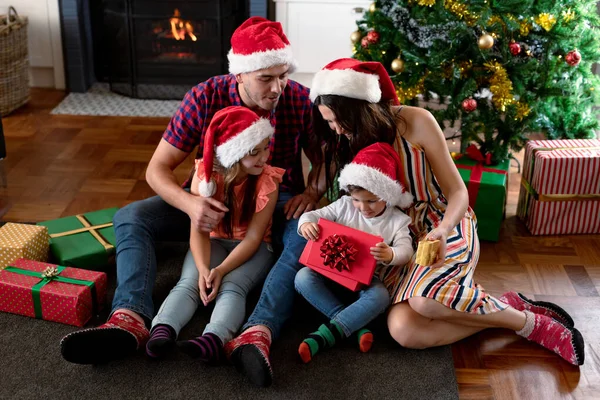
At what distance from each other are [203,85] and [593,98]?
1544 millimetres

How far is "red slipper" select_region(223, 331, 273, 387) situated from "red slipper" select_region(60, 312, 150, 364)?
0.80 feet

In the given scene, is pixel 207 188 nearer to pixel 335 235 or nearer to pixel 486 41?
pixel 335 235

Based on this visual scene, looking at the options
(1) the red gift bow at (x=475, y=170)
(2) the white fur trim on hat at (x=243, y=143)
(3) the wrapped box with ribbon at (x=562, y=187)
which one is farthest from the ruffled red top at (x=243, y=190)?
(3) the wrapped box with ribbon at (x=562, y=187)

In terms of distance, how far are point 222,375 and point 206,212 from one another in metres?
0.45

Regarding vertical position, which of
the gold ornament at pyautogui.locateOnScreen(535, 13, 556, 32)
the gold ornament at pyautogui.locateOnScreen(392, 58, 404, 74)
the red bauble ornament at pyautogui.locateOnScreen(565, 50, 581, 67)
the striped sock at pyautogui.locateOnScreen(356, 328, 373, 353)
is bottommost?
the striped sock at pyautogui.locateOnScreen(356, 328, 373, 353)

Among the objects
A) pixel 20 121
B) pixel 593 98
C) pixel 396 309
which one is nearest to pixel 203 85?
pixel 396 309

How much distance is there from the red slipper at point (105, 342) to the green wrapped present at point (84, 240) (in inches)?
16.7

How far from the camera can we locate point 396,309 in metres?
1.99

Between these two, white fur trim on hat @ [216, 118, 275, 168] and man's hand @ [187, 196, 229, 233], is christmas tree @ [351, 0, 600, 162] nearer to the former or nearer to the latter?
white fur trim on hat @ [216, 118, 275, 168]

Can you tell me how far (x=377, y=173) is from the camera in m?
1.94

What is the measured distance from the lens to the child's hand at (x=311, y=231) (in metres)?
2.02

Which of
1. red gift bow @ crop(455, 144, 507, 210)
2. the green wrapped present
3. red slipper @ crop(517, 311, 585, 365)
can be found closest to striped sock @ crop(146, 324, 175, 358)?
the green wrapped present

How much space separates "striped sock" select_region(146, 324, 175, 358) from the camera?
1856 mm

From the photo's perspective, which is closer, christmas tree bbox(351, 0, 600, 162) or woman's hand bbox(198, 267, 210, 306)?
woman's hand bbox(198, 267, 210, 306)
